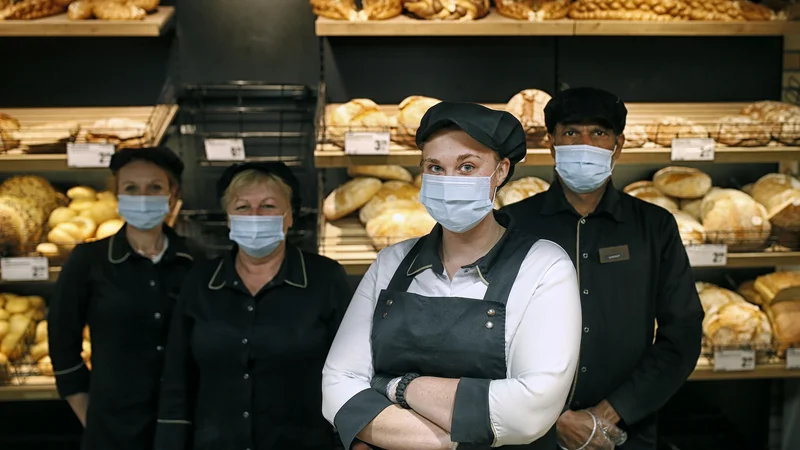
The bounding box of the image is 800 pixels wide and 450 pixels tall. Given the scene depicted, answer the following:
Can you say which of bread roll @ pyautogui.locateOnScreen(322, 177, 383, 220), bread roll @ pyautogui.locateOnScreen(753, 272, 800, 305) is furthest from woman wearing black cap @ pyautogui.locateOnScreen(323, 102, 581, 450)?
bread roll @ pyautogui.locateOnScreen(753, 272, 800, 305)

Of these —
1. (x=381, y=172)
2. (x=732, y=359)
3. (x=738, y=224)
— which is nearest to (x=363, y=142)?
(x=381, y=172)

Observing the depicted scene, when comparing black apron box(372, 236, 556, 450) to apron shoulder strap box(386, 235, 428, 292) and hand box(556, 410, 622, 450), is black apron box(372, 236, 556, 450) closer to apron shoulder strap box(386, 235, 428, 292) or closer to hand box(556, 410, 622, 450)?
apron shoulder strap box(386, 235, 428, 292)

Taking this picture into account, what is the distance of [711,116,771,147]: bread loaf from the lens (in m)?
3.05

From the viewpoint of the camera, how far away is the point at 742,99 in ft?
11.9

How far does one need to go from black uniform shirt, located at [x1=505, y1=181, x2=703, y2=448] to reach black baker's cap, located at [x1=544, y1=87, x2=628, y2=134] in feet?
0.69

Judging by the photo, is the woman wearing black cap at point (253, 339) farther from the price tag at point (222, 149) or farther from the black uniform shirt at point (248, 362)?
the price tag at point (222, 149)

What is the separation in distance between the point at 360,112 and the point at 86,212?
3.84ft

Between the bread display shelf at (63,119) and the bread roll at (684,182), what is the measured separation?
204 cm

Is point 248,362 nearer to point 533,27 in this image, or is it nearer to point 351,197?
point 351,197

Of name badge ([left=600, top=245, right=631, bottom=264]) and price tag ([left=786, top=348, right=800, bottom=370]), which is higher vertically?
name badge ([left=600, top=245, right=631, bottom=264])

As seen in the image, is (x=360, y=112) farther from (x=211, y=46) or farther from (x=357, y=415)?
(x=357, y=415)

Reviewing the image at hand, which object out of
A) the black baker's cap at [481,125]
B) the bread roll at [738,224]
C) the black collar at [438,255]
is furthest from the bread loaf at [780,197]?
the black baker's cap at [481,125]

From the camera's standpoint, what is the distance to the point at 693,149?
3.01m

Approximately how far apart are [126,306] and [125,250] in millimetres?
195
